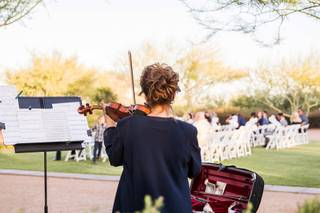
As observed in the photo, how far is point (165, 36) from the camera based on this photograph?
41.5 meters

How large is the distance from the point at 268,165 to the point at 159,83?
478 inches

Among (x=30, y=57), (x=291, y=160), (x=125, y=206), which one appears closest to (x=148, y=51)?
(x=30, y=57)

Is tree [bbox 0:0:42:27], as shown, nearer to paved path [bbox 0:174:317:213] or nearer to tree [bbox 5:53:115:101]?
paved path [bbox 0:174:317:213]

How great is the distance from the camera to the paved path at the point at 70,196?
28.3 ft

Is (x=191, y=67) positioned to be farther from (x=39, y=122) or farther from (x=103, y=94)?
(x=39, y=122)

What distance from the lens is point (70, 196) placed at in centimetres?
975

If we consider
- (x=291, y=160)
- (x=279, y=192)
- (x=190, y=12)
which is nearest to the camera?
(x=190, y=12)

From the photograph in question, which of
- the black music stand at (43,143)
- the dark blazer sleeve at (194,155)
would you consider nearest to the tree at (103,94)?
the black music stand at (43,143)

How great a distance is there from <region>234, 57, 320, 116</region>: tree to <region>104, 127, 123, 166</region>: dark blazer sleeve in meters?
38.3

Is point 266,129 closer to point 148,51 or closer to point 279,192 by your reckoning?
point 279,192

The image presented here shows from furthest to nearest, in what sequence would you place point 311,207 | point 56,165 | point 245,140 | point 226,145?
point 245,140 < point 226,145 < point 56,165 < point 311,207

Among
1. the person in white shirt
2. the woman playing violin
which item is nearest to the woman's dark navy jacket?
the woman playing violin

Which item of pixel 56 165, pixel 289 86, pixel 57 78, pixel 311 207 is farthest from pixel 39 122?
pixel 289 86

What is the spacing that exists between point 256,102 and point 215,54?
15.0ft
